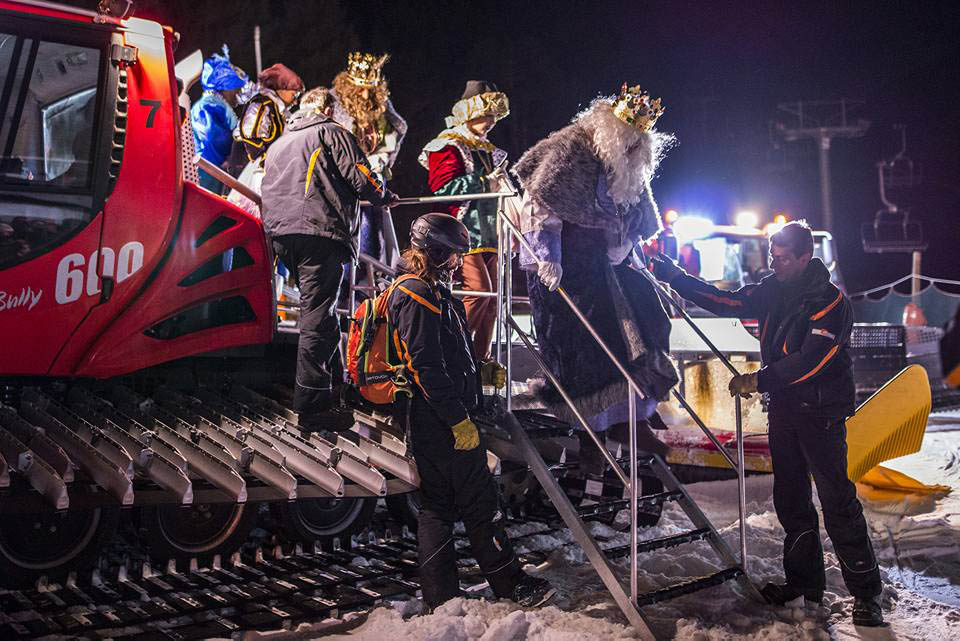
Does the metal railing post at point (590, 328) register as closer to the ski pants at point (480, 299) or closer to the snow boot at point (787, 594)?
the ski pants at point (480, 299)

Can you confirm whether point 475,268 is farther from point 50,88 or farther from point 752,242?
point 752,242

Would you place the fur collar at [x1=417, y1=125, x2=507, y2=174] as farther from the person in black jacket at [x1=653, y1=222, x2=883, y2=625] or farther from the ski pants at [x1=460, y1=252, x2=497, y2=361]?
the person in black jacket at [x1=653, y1=222, x2=883, y2=625]

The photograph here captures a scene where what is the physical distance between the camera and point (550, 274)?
210 inches

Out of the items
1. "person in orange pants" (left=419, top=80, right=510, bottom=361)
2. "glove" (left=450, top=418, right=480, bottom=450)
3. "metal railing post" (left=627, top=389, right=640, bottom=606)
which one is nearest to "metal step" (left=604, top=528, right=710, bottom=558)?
"metal railing post" (left=627, top=389, right=640, bottom=606)

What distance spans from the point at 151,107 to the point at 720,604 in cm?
419

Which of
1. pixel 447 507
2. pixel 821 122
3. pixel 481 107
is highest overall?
pixel 821 122

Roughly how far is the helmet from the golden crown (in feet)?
4.80

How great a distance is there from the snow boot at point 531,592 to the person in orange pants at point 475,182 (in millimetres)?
2130

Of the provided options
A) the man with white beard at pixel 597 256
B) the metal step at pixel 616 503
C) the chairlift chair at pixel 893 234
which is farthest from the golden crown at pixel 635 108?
the chairlift chair at pixel 893 234

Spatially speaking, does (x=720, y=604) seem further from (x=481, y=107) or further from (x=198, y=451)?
(x=481, y=107)

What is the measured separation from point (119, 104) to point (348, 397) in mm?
2164

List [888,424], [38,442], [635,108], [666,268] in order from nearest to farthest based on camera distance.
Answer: [38,442], [635,108], [666,268], [888,424]

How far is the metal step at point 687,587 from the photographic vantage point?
468 centimetres

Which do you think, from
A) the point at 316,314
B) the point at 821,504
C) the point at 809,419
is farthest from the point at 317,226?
the point at 821,504
